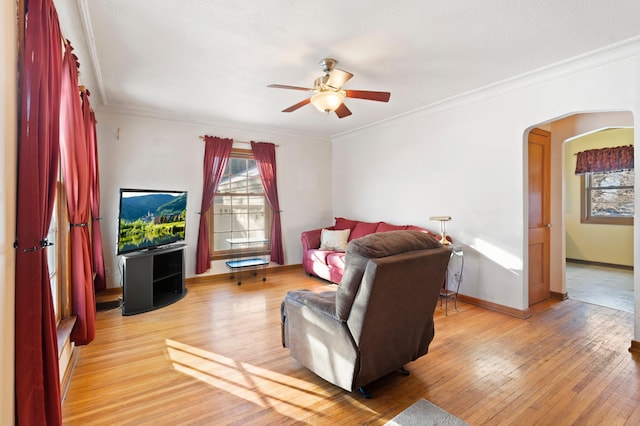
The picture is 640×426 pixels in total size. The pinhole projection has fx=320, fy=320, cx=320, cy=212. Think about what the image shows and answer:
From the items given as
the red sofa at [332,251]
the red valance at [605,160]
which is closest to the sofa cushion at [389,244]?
the red sofa at [332,251]

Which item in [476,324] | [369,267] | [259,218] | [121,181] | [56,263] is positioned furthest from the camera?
[259,218]

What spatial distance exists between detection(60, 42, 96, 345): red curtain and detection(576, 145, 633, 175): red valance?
813 centimetres

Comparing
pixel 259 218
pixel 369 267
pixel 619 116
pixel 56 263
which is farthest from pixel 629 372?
pixel 259 218

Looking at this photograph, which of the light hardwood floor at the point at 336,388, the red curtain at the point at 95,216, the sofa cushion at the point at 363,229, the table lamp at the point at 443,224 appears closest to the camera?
the light hardwood floor at the point at 336,388

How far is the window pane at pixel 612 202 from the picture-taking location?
623cm

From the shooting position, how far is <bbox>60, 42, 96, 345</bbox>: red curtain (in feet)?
7.88

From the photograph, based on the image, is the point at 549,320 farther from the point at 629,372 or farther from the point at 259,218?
the point at 259,218

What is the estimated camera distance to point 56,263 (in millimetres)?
2572

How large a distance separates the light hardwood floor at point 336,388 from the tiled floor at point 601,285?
24.9 inches

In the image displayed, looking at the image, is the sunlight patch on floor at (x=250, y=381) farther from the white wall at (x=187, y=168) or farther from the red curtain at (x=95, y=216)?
the white wall at (x=187, y=168)

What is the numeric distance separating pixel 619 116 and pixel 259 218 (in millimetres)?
5322

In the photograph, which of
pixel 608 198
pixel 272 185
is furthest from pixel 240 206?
pixel 608 198

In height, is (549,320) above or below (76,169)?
below

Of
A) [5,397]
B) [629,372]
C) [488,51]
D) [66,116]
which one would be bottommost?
[629,372]
